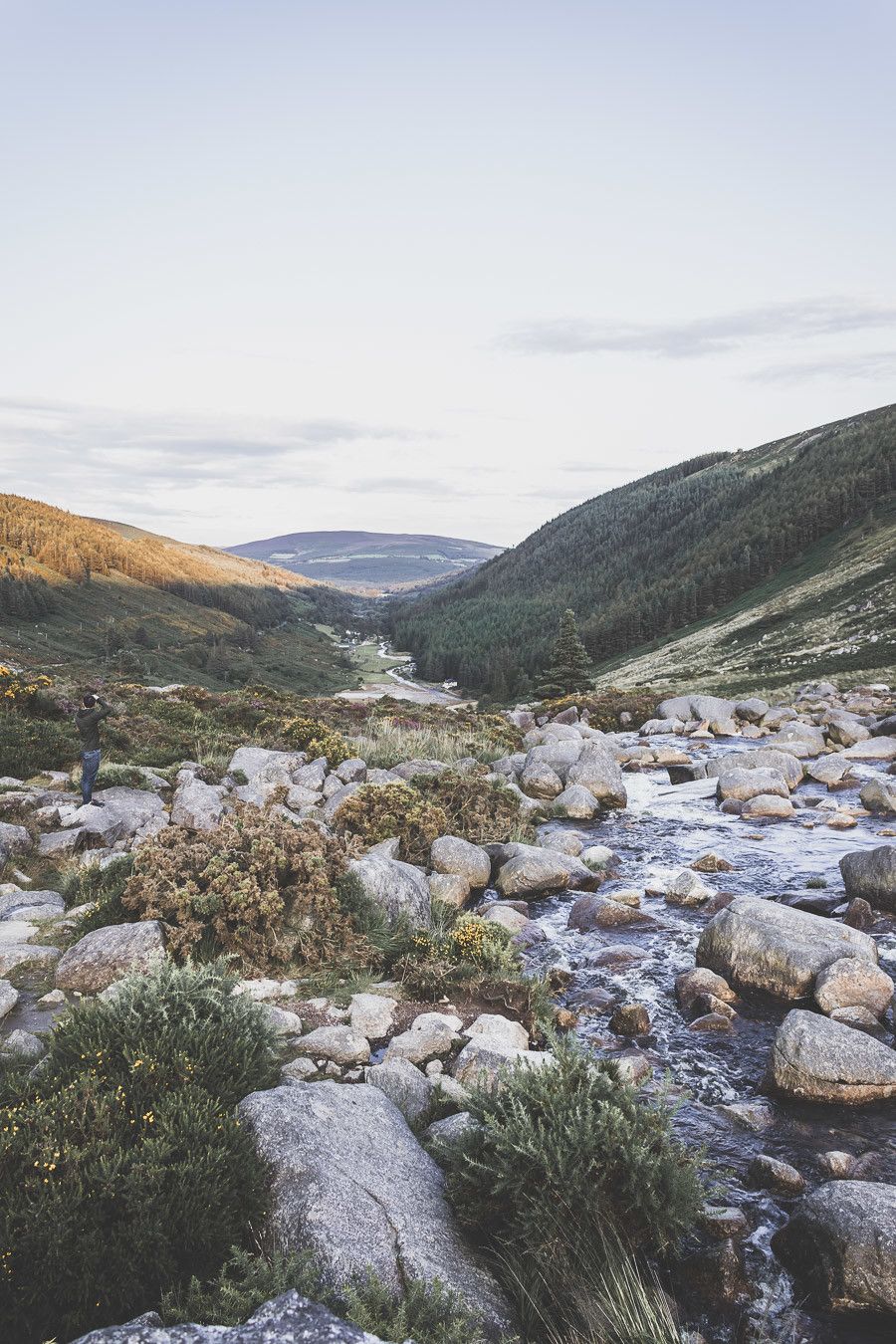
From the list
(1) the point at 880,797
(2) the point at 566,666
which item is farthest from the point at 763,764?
(2) the point at 566,666

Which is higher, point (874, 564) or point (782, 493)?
point (782, 493)

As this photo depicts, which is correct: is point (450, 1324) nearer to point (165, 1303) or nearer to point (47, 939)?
point (165, 1303)

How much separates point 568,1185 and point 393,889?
638cm

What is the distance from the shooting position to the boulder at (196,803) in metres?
13.0

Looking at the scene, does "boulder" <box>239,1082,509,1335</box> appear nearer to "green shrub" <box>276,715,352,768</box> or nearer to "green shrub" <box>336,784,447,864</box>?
"green shrub" <box>336,784,447,864</box>

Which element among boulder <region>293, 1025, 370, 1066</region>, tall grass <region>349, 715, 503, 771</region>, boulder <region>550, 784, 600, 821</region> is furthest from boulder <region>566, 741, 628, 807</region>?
boulder <region>293, 1025, 370, 1066</region>

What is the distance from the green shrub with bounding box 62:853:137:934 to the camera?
9055mm

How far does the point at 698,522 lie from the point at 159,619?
5657 inches

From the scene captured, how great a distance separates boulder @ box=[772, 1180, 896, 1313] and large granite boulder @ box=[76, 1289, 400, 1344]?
12.6 feet

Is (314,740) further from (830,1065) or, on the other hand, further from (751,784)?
(830,1065)

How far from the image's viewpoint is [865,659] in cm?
4800

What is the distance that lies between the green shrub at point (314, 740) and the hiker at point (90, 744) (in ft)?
20.2

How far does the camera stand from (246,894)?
923 centimetres

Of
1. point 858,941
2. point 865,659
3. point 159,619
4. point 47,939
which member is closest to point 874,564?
point 865,659
